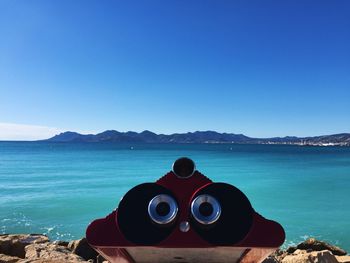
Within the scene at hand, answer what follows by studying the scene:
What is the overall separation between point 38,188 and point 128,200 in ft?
104

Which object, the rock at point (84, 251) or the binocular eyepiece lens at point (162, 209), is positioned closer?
the binocular eyepiece lens at point (162, 209)

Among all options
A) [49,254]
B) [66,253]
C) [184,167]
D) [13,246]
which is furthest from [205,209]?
[13,246]

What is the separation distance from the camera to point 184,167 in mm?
3846

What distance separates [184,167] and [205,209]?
0.58 metres

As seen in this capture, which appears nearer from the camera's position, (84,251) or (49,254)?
(49,254)

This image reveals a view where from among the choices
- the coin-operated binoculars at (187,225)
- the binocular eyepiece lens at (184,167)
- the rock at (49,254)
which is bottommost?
the rock at (49,254)

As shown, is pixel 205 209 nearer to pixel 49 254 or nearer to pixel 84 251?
pixel 49 254

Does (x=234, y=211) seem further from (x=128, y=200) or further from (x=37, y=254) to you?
(x=37, y=254)

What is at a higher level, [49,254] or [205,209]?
[205,209]

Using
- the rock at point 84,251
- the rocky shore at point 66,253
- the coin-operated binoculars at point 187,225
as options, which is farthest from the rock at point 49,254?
the coin-operated binoculars at point 187,225

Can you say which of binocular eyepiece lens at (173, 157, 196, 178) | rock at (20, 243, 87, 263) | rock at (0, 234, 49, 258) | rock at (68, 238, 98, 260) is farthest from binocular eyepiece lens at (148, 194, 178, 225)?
rock at (0, 234, 49, 258)

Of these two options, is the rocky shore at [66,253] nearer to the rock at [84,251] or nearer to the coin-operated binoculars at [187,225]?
the rock at [84,251]

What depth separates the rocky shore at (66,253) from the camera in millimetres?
8086

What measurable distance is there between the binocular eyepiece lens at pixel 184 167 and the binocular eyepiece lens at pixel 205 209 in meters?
0.44
